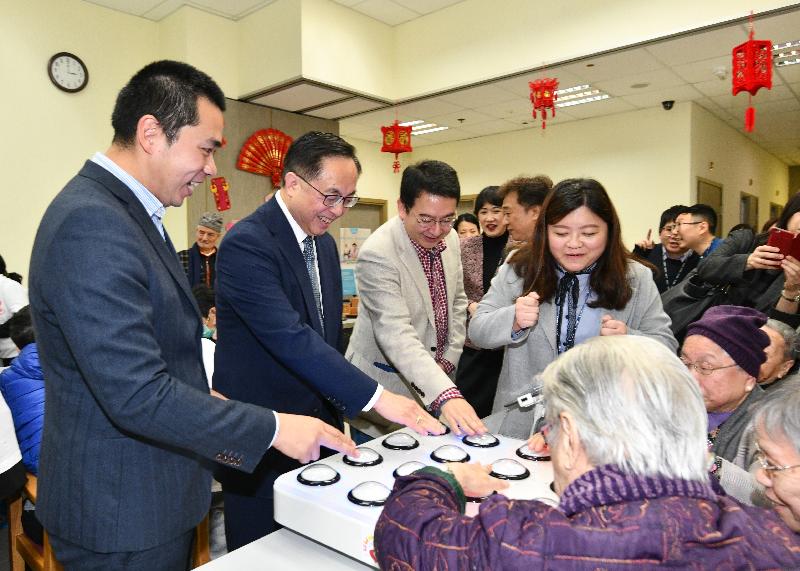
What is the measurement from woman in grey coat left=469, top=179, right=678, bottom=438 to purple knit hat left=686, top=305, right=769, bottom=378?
4.4 inches

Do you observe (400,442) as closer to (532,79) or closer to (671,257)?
(671,257)

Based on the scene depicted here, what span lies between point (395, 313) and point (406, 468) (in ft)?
2.03

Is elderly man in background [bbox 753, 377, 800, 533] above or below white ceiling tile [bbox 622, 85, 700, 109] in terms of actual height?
below

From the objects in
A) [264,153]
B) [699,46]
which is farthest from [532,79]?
[264,153]

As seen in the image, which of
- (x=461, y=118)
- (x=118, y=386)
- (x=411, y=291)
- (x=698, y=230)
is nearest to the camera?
(x=118, y=386)

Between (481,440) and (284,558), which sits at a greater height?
(481,440)

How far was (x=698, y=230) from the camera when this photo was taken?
3.23 meters

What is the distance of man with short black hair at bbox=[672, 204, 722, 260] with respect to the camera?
3.23m

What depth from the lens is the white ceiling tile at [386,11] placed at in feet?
15.5

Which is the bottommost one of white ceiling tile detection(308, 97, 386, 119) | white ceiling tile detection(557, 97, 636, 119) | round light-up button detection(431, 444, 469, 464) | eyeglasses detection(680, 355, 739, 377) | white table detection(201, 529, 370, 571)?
white table detection(201, 529, 370, 571)

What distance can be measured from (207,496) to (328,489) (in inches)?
11.1

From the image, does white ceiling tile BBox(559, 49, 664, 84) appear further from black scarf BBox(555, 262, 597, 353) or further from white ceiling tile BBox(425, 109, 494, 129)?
black scarf BBox(555, 262, 597, 353)

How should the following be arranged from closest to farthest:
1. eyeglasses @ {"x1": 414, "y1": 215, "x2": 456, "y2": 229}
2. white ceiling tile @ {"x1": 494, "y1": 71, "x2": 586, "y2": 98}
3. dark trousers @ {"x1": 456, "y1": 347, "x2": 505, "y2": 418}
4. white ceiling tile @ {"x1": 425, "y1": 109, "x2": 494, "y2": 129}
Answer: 1. eyeglasses @ {"x1": 414, "y1": 215, "x2": 456, "y2": 229}
2. dark trousers @ {"x1": 456, "y1": 347, "x2": 505, "y2": 418}
3. white ceiling tile @ {"x1": 494, "y1": 71, "x2": 586, "y2": 98}
4. white ceiling tile @ {"x1": 425, "y1": 109, "x2": 494, "y2": 129}

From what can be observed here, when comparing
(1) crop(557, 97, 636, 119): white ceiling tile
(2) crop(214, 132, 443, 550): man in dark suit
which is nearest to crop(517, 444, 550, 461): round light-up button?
(2) crop(214, 132, 443, 550): man in dark suit
